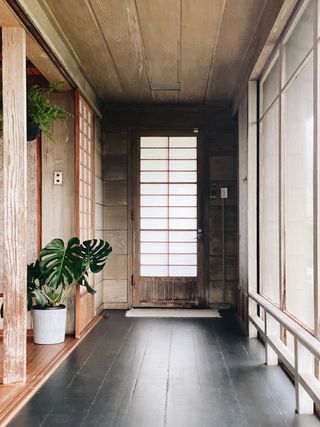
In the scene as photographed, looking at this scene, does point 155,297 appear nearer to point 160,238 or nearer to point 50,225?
point 160,238

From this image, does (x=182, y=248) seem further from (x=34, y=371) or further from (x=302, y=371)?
(x=302, y=371)

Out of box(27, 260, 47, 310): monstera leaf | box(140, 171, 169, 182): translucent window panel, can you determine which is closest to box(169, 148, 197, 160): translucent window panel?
box(140, 171, 169, 182): translucent window panel

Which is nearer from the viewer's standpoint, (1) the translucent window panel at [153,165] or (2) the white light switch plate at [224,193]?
(2) the white light switch plate at [224,193]

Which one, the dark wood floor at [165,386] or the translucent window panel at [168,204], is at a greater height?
the translucent window panel at [168,204]

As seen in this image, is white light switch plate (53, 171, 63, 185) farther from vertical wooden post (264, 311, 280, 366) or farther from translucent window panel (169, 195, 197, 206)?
vertical wooden post (264, 311, 280, 366)

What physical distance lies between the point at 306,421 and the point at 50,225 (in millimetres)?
3042

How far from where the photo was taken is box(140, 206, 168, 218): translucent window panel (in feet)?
21.1

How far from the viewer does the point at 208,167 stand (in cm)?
638

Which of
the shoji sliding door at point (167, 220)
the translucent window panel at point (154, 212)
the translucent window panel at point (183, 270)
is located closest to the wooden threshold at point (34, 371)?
the shoji sliding door at point (167, 220)

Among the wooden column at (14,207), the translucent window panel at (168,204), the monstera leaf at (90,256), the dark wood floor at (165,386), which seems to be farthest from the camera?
the translucent window panel at (168,204)

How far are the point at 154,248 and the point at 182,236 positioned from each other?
1.34 ft

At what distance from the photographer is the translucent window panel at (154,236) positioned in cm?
641

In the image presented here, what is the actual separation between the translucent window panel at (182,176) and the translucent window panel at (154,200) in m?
0.27

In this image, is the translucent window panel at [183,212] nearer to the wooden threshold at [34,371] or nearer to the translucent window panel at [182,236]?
the translucent window panel at [182,236]
